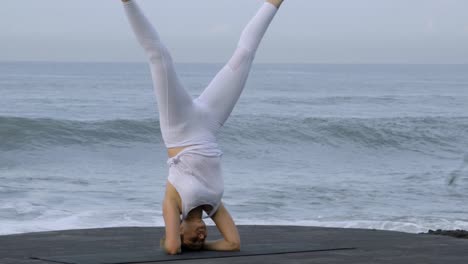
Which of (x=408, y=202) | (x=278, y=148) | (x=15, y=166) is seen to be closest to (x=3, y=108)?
(x=278, y=148)

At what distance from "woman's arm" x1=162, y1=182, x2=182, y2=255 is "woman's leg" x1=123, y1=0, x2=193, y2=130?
1.73 ft

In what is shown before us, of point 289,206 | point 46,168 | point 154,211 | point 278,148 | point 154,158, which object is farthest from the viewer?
point 278,148

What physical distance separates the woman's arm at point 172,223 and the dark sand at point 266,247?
0.09 m

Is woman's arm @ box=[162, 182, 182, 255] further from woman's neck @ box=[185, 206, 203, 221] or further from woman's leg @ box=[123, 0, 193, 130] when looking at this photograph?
woman's leg @ box=[123, 0, 193, 130]

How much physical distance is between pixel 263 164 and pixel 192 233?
51.9 feet

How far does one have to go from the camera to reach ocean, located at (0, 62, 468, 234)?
47.0 ft

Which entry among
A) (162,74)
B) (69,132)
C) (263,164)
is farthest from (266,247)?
(69,132)

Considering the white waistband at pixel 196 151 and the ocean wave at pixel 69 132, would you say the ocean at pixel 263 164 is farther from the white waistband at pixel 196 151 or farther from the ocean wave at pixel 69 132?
the white waistband at pixel 196 151

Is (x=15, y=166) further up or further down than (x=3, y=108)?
further down

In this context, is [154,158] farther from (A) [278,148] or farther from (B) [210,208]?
(B) [210,208]

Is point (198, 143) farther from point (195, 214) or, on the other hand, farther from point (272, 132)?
point (272, 132)

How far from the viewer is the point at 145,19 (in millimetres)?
7074

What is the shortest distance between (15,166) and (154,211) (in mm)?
8542

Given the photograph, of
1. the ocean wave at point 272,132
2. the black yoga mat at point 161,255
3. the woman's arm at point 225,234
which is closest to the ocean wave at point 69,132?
the ocean wave at point 272,132
